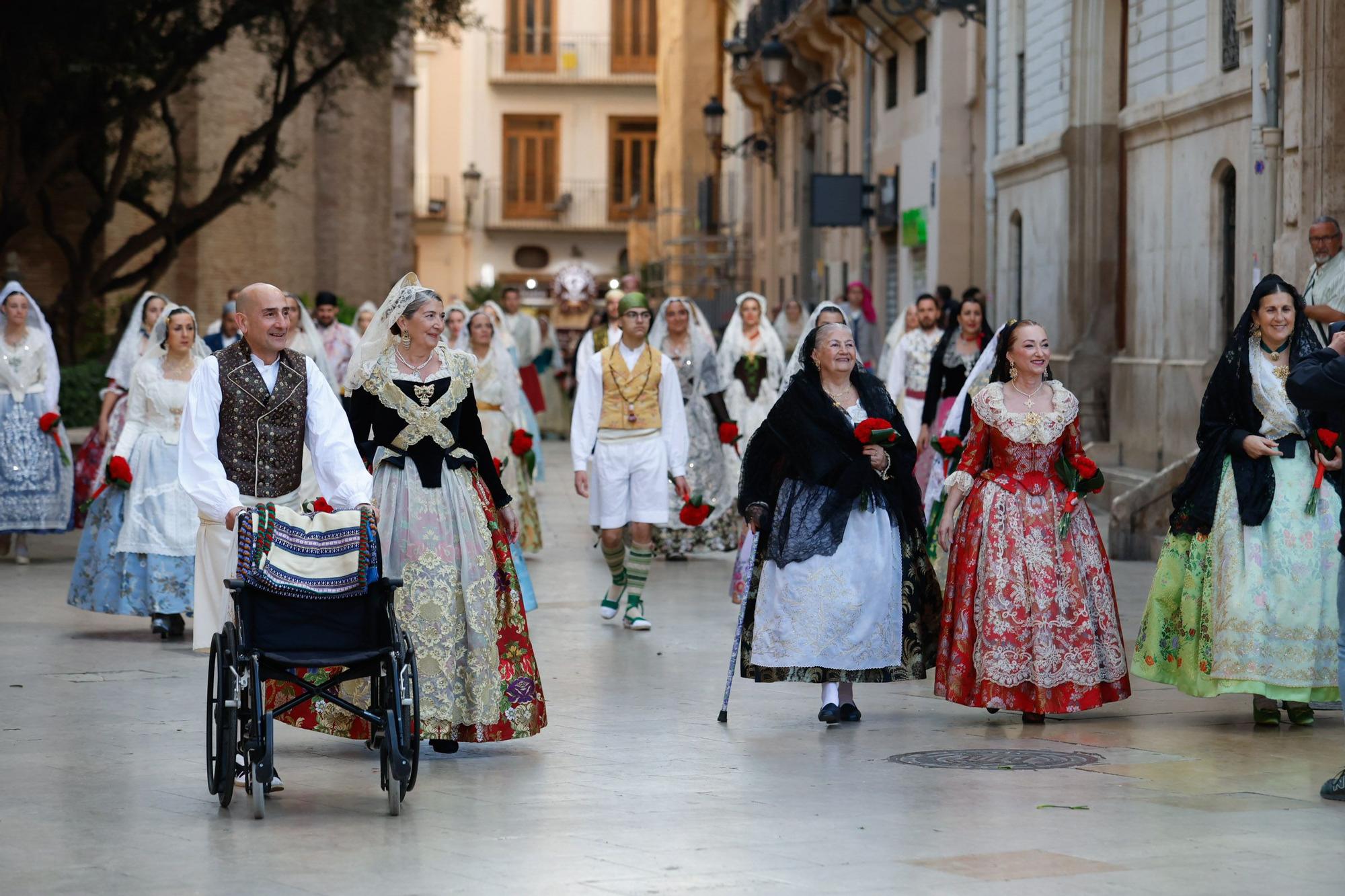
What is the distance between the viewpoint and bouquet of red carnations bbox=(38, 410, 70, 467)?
15.9m

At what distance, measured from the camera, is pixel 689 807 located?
7402 millimetres

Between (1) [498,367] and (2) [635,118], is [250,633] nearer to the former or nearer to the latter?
(1) [498,367]

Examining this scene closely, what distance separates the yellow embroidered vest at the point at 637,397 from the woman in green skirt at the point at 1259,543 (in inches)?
180

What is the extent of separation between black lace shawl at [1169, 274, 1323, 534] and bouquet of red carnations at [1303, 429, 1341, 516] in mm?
61

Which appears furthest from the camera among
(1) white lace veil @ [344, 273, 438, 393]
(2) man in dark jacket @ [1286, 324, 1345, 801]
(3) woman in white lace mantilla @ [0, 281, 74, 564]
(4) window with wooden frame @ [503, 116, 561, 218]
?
(4) window with wooden frame @ [503, 116, 561, 218]

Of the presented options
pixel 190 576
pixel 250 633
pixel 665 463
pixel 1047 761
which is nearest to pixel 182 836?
pixel 250 633

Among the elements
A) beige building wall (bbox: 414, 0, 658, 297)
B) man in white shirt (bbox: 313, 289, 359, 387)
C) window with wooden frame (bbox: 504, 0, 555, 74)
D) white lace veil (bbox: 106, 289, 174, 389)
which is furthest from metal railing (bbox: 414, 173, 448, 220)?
white lace veil (bbox: 106, 289, 174, 389)

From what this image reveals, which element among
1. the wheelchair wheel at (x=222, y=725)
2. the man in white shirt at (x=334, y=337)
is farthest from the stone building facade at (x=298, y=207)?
the wheelchair wheel at (x=222, y=725)

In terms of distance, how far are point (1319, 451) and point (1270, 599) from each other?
0.64 metres

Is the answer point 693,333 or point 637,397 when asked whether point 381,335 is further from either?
point 693,333

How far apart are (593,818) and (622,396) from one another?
628 centimetres

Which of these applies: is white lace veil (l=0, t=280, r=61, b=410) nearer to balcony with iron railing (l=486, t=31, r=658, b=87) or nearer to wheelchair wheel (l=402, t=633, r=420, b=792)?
wheelchair wheel (l=402, t=633, r=420, b=792)

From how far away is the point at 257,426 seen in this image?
804 centimetres

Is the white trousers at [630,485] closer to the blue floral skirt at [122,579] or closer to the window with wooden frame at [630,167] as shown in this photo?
the blue floral skirt at [122,579]
